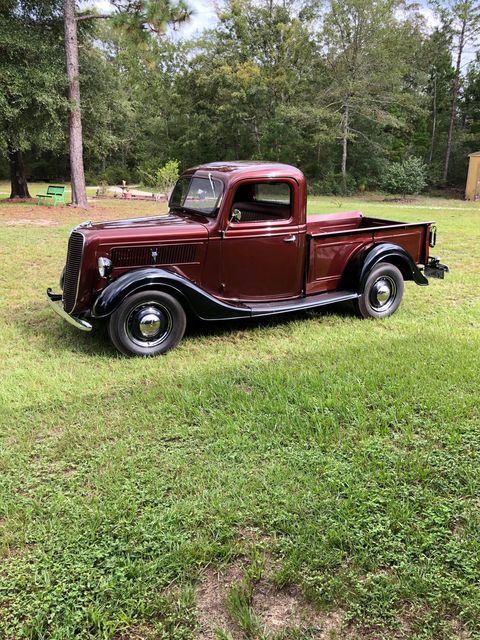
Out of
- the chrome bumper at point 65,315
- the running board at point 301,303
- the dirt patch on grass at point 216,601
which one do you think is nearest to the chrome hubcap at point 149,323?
the chrome bumper at point 65,315

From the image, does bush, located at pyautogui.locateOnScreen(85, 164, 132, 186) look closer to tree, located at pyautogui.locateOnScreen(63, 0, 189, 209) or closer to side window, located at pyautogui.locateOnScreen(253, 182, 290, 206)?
tree, located at pyautogui.locateOnScreen(63, 0, 189, 209)

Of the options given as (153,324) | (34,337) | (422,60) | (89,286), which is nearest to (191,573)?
(153,324)

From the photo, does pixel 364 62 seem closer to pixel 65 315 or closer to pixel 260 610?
pixel 65 315

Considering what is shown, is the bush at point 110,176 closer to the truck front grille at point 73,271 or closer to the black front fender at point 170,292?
the truck front grille at point 73,271

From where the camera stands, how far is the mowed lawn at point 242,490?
1939 mm

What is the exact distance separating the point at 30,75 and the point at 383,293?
49.7 feet

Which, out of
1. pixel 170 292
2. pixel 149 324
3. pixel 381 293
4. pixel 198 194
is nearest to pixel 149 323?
pixel 149 324

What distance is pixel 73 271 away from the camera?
15.3 ft

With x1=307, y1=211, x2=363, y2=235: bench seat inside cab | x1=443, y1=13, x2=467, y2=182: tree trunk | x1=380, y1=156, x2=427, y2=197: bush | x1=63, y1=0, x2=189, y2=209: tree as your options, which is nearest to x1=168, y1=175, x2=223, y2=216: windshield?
x1=307, y1=211, x2=363, y2=235: bench seat inside cab

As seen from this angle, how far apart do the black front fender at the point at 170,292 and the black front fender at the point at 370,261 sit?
134 cm

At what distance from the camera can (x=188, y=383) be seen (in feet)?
12.6

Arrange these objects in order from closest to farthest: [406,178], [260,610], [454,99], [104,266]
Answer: [260,610] < [104,266] < [406,178] < [454,99]

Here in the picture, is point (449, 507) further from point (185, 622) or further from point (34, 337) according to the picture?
point (34, 337)

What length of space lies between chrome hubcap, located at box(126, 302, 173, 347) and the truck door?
0.69 m
